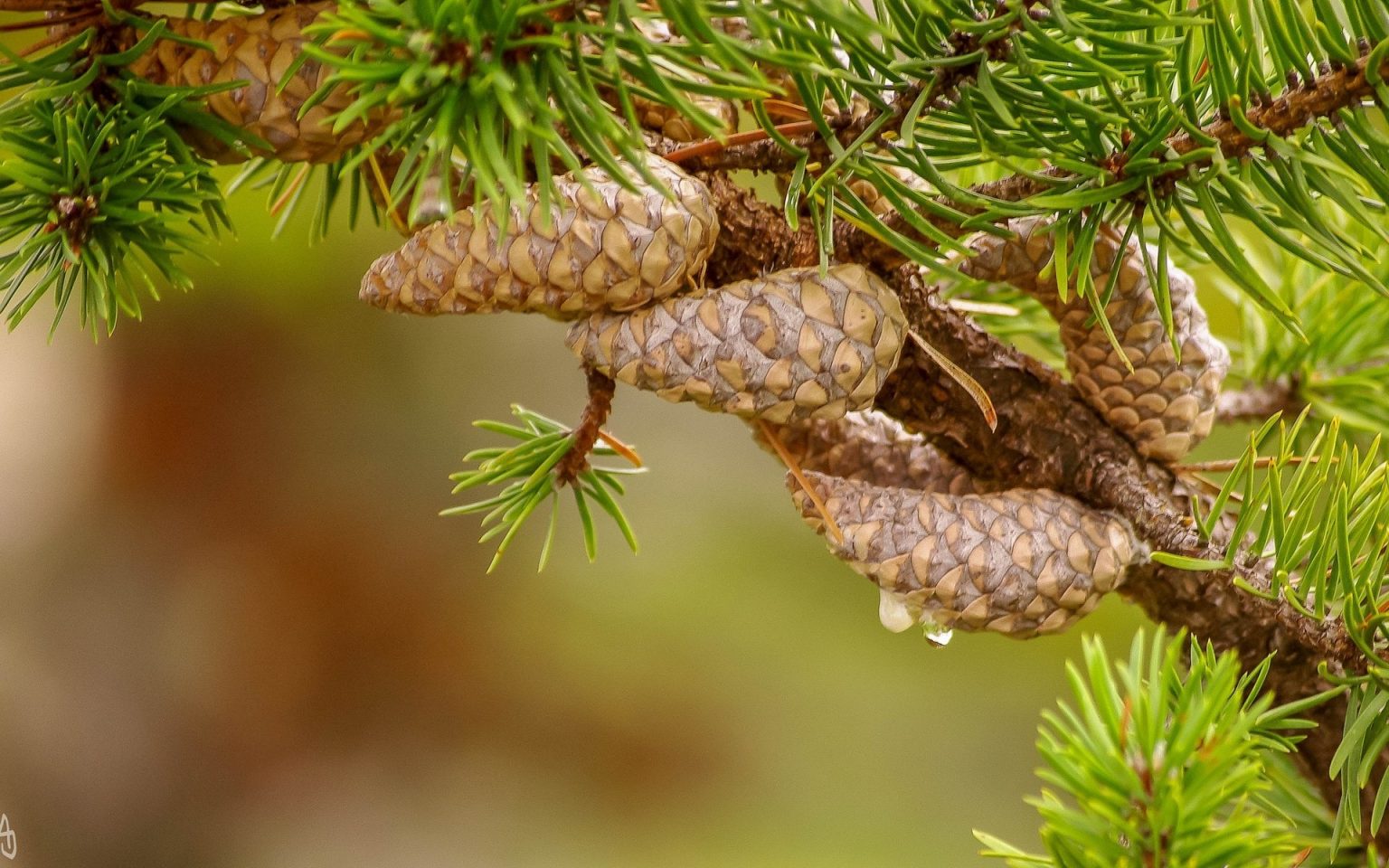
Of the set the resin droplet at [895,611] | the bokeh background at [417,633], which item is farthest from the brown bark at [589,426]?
the bokeh background at [417,633]

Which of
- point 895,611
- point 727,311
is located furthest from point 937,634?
point 727,311

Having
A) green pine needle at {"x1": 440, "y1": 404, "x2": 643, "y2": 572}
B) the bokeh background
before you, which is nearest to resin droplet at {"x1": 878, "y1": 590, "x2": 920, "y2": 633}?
green pine needle at {"x1": 440, "y1": 404, "x2": 643, "y2": 572}

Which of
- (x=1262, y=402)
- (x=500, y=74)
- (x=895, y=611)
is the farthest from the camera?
(x=1262, y=402)

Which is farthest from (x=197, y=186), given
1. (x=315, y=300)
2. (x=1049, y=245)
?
(x=315, y=300)

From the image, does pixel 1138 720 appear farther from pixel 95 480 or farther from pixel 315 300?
pixel 95 480

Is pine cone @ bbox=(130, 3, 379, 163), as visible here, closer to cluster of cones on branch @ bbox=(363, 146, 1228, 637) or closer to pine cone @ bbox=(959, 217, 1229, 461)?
cluster of cones on branch @ bbox=(363, 146, 1228, 637)

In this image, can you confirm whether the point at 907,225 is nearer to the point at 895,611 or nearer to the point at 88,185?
the point at 895,611
